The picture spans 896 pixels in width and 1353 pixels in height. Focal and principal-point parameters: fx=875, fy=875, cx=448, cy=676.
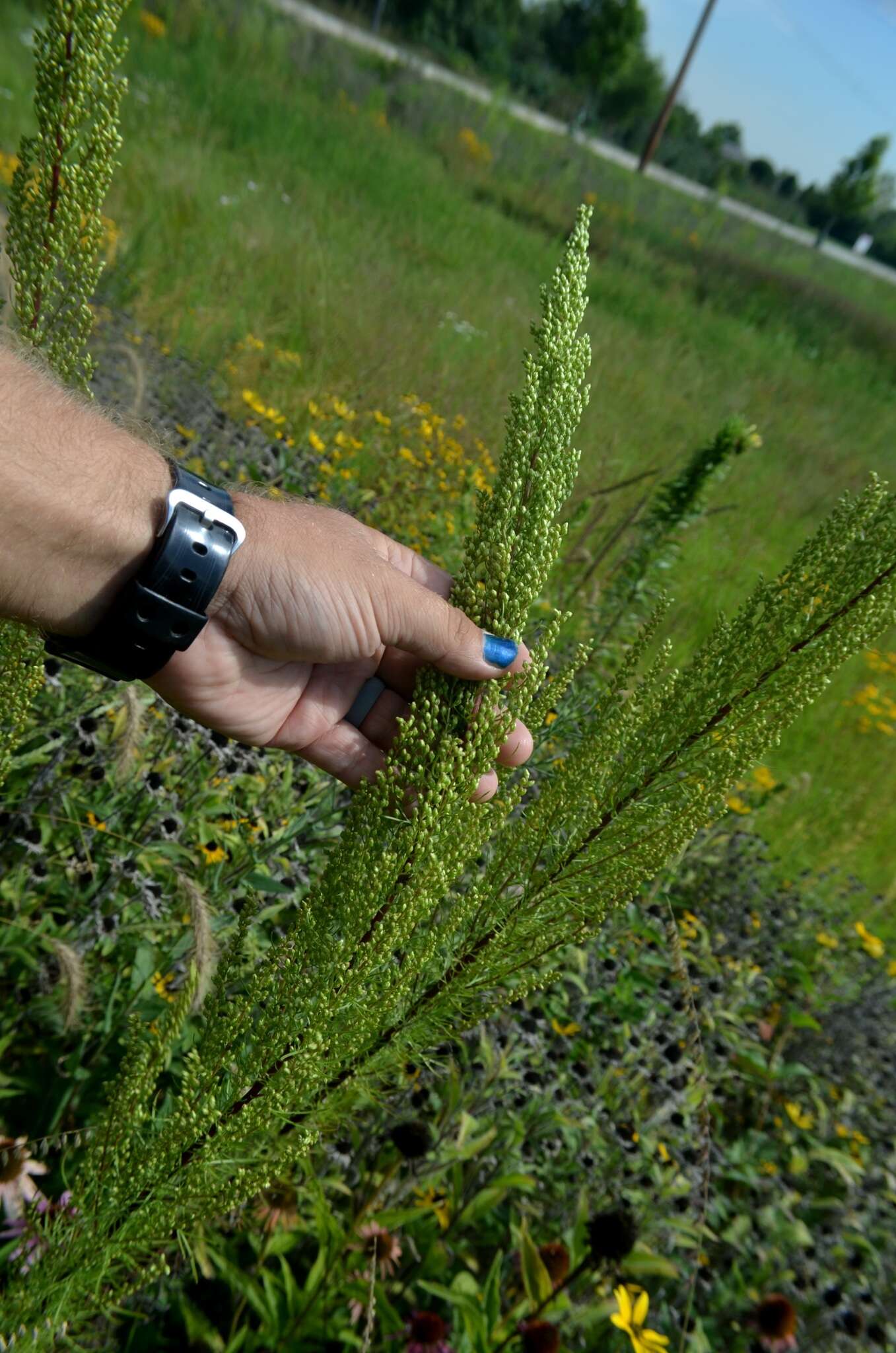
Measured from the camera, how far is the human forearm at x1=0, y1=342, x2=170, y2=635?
3.79ft

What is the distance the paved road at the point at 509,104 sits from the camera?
63.0ft

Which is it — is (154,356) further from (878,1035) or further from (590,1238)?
(878,1035)

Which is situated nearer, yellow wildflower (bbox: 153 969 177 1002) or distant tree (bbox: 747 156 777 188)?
yellow wildflower (bbox: 153 969 177 1002)

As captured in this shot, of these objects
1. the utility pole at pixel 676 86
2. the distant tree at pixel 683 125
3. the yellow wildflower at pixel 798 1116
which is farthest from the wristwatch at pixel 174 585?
the distant tree at pixel 683 125

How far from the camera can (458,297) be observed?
7398mm

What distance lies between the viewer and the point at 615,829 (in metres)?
1.30

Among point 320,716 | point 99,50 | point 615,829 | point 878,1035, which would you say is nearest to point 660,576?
point 878,1035

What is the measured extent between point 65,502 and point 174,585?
18 cm

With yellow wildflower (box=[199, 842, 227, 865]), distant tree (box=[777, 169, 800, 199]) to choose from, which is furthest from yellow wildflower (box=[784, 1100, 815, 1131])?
distant tree (box=[777, 169, 800, 199])

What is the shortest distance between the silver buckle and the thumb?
0.82ft

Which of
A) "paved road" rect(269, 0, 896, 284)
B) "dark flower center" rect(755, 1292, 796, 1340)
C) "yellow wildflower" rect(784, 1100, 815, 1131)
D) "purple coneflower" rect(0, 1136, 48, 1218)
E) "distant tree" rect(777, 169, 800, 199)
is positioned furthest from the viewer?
"distant tree" rect(777, 169, 800, 199)

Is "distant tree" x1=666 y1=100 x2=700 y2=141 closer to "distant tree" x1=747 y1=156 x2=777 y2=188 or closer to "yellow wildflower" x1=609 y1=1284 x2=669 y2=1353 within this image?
"distant tree" x1=747 y1=156 x2=777 y2=188

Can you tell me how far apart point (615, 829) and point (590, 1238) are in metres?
1.27

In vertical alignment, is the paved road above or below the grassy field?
above
